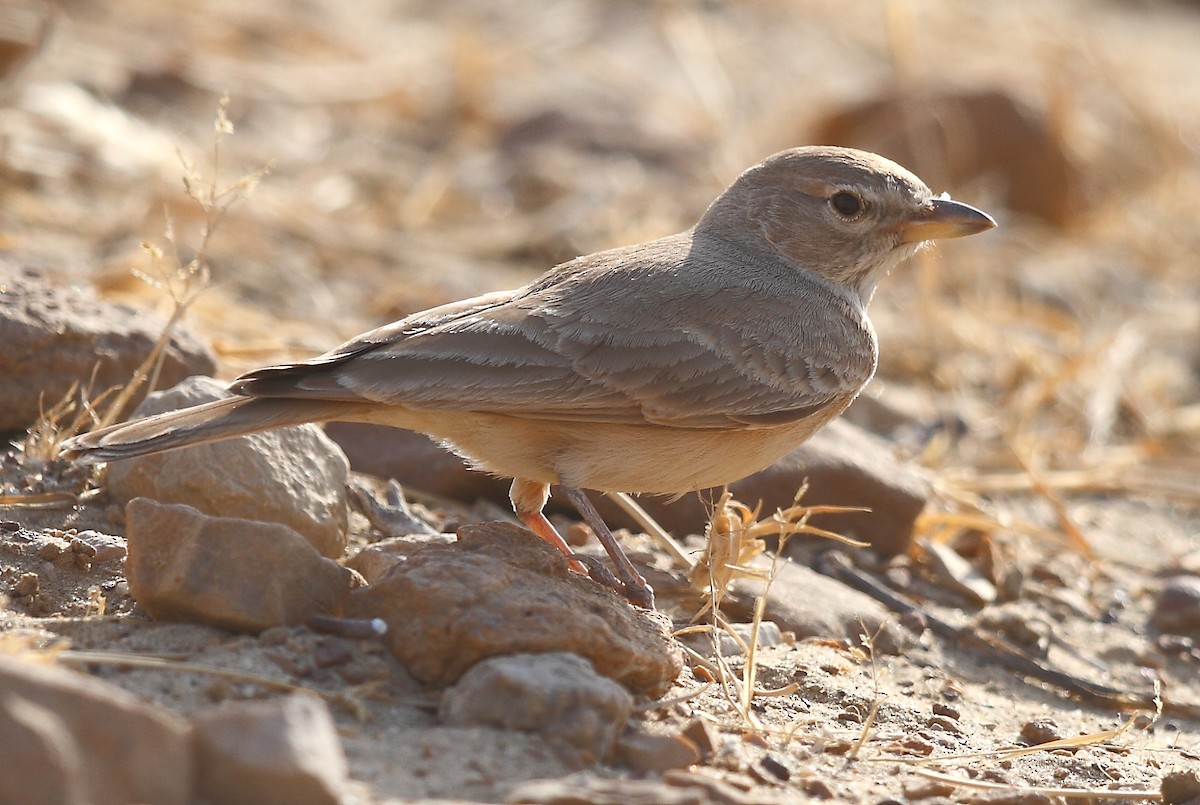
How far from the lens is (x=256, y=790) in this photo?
262 cm

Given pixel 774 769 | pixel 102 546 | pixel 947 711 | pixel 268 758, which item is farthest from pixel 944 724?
pixel 102 546

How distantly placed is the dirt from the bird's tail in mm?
427

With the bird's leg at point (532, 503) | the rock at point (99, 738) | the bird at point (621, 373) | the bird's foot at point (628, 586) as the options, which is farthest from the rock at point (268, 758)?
the bird's leg at point (532, 503)

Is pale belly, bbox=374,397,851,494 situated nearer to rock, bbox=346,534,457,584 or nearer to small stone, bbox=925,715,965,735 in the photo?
rock, bbox=346,534,457,584

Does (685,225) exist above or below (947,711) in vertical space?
above

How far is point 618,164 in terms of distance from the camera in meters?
10.7

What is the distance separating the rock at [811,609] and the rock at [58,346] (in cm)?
219

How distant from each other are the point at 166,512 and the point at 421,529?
1241mm

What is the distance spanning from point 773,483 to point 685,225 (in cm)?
428

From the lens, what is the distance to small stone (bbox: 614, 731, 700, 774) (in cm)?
330

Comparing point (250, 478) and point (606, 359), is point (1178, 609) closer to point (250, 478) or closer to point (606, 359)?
point (606, 359)

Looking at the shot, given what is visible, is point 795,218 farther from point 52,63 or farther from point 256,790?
point 52,63

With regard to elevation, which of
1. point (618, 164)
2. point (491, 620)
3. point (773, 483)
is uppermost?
point (618, 164)

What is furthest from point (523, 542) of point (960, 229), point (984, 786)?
point (960, 229)
